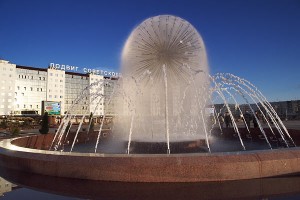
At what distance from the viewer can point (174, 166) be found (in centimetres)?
697

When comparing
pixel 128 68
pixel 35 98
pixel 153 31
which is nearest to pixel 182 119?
pixel 128 68

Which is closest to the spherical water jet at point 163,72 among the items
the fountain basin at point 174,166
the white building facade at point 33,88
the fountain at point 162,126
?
the fountain at point 162,126

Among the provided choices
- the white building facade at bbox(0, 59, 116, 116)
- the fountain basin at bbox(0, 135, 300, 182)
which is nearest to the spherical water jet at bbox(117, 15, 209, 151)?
the fountain basin at bbox(0, 135, 300, 182)

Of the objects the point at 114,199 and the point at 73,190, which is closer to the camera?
the point at 114,199

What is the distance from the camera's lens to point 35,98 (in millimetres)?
102250

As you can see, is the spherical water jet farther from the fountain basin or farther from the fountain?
the fountain basin

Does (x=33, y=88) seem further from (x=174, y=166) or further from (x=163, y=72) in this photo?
(x=174, y=166)

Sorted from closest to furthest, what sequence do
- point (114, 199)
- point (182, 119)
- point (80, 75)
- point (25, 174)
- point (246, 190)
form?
point (114, 199) < point (246, 190) < point (25, 174) < point (182, 119) < point (80, 75)

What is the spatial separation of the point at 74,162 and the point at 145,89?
10890 millimetres

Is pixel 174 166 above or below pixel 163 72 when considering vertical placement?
below

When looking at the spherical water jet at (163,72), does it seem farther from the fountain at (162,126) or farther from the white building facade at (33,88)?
the white building facade at (33,88)

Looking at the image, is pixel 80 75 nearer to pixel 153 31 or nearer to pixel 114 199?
pixel 153 31

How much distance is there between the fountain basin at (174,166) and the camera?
699 centimetres

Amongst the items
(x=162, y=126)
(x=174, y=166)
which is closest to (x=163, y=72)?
(x=162, y=126)
